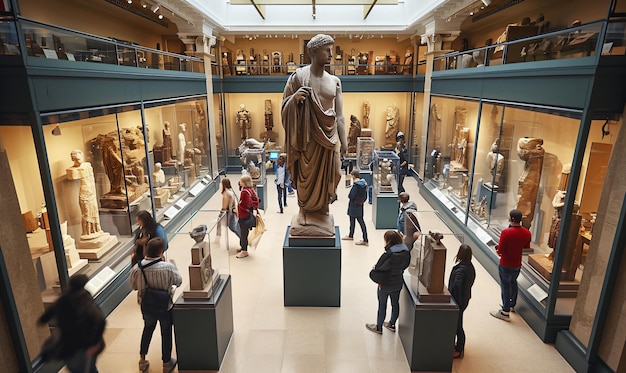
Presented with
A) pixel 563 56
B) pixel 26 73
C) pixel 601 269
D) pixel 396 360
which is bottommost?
pixel 396 360

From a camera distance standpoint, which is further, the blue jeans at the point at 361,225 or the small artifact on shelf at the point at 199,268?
the blue jeans at the point at 361,225

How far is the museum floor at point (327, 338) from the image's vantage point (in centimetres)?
473

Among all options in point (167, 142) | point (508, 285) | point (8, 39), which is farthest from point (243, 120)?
point (508, 285)

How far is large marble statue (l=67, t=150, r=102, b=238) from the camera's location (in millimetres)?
6480

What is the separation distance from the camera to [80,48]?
212 inches

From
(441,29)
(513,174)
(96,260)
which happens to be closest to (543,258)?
(513,174)

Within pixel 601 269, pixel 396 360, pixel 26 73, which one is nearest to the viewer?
pixel 26 73

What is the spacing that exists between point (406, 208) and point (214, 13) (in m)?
10.1

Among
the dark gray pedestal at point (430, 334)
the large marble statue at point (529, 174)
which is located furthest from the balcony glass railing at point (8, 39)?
the large marble statue at point (529, 174)

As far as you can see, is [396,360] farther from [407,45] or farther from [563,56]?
[407,45]

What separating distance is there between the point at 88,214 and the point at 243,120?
10204 mm

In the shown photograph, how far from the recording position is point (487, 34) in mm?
12773

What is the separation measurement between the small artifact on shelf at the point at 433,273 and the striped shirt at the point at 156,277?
2.83m

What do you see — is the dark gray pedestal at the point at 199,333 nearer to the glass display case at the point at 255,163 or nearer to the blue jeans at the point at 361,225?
the blue jeans at the point at 361,225
